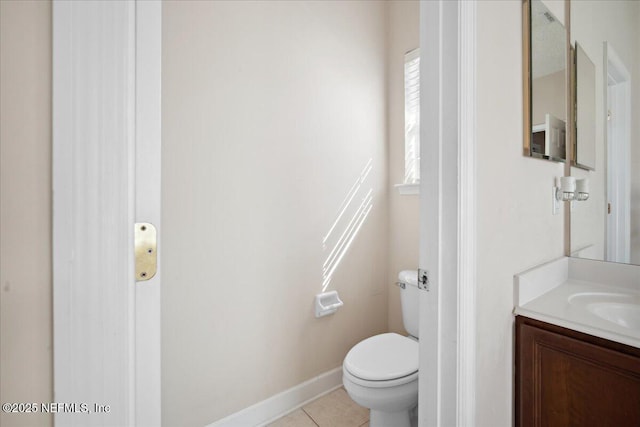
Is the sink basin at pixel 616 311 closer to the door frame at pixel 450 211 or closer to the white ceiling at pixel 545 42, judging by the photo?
the door frame at pixel 450 211

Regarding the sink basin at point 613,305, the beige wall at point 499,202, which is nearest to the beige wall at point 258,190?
the beige wall at point 499,202

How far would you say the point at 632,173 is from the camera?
1.19 meters

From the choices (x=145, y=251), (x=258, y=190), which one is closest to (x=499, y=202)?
(x=145, y=251)

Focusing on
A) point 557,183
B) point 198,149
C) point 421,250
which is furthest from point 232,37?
point 557,183

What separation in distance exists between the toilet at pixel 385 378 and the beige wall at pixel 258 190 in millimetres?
402

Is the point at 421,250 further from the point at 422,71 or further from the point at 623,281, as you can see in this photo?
the point at 623,281

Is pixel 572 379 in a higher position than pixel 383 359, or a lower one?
higher

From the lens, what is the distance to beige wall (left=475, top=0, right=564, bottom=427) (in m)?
0.87

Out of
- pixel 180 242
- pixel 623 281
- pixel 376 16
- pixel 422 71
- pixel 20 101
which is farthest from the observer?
pixel 376 16

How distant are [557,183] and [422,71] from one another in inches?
34.4

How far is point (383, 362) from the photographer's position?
141cm

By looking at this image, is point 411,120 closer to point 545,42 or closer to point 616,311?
point 545,42

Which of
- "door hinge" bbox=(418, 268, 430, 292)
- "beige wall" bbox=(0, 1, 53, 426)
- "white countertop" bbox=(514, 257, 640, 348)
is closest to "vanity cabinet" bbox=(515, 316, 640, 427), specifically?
"white countertop" bbox=(514, 257, 640, 348)

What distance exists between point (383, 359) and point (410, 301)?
0.45 metres
